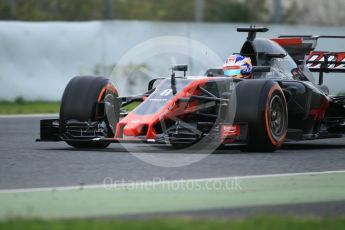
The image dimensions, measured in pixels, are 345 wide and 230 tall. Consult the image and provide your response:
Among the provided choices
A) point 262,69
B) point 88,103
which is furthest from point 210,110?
point 88,103

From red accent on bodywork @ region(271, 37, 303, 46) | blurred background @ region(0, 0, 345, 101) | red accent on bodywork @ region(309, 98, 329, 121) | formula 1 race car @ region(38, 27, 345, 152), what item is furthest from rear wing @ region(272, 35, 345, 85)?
blurred background @ region(0, 0, 345, 101)

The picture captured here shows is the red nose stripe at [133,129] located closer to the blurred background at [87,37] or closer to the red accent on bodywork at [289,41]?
the red accent on bodywork at [289,41]

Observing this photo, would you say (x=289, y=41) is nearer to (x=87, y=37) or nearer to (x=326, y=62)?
(x=326, y=62)

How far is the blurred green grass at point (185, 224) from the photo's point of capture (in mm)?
6664

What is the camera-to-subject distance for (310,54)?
1529 centimetres

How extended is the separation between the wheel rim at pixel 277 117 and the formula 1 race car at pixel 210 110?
0.5 inches

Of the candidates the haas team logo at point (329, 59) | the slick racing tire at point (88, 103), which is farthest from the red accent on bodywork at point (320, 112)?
the slick racing tire at point (88, 103)

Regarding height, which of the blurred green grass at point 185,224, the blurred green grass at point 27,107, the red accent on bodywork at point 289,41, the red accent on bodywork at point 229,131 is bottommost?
the blurred green grass at point 27,107

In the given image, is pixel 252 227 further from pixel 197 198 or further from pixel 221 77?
pixel 221 77

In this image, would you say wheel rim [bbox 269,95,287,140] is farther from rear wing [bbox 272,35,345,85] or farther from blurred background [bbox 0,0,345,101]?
blurred background [bbox 0,0,345,101]

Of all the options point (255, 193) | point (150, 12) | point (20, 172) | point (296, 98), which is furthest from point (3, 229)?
point (150, 12)

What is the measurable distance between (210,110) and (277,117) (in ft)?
3.13

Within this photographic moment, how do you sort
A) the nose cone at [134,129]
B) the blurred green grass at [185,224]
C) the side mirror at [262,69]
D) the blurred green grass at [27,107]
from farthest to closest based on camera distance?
the blurred green grass at [27,107] < the side mirror at [262,69] < the nose cone at [134,129] < the blurred green grass at [185,224]

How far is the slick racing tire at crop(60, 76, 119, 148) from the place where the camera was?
490 inches
